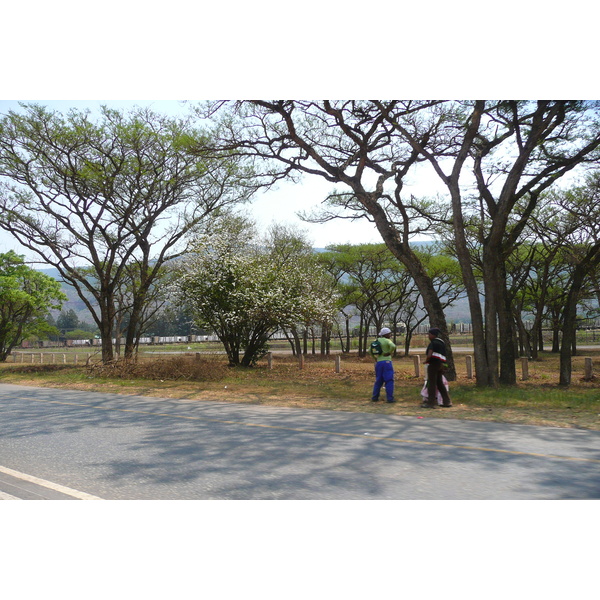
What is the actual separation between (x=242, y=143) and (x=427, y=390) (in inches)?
460

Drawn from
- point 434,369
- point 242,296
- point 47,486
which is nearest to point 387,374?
point 434,369

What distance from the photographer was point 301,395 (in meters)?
15.2

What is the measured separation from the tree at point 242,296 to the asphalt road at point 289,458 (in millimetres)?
12864

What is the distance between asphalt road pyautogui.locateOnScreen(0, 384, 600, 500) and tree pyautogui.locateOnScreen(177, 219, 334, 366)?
12.9 meters

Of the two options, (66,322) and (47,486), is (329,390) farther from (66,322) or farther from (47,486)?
(66,322)

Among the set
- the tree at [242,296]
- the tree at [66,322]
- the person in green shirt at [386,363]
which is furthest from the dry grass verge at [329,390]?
the tree at [66,322]

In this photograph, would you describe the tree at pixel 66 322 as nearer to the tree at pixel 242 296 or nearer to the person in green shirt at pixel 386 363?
the tree at pixel 242 296

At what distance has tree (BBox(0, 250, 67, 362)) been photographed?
38.2 m

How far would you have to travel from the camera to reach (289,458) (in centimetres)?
705

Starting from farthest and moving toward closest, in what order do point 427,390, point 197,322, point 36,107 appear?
point 197,322
point 36,107
point 427,390

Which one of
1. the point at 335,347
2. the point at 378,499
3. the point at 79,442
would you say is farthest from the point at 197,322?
the point at 335,347

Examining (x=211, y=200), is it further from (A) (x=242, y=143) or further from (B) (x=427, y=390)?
(B) (x=427, y=390)

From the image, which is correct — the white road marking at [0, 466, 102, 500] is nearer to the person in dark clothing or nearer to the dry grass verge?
the dry grass verge

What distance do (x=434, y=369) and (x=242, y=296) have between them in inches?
521
